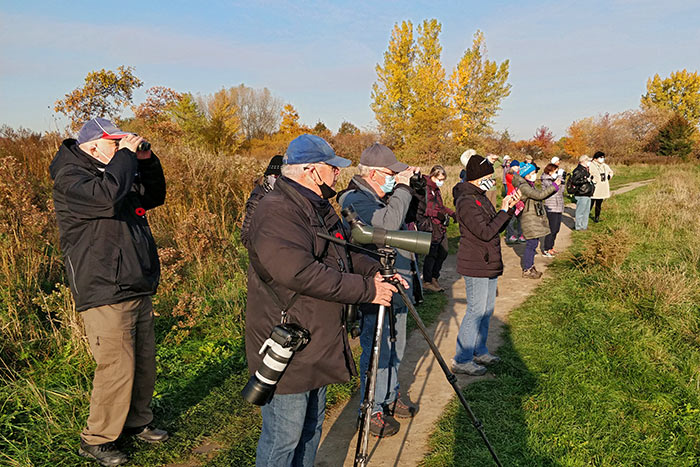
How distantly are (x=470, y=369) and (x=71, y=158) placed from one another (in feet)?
12.6

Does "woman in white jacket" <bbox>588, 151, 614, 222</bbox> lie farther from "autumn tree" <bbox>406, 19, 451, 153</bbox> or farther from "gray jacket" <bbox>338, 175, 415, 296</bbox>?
"autumn tree" <bbox>406, 19, 451, 153</bbox>

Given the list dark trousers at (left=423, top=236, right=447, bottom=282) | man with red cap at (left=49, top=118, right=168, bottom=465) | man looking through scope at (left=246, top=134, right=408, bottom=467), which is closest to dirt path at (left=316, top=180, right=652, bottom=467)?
dark trousers at (left=423, top=236, right=447, bottom=282)

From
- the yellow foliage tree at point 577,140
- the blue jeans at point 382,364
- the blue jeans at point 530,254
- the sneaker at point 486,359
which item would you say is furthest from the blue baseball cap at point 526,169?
the yellow foliage tree at point 577,140

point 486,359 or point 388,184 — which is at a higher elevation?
point 388,184

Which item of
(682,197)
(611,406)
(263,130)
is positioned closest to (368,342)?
(611,406)

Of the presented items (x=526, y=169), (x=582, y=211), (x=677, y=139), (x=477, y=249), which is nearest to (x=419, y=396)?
(x=477, y=249)

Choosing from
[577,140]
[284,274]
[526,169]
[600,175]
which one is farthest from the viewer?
[577,140]

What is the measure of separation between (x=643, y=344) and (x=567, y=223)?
8.54 meters

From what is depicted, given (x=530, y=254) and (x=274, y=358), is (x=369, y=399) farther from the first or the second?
(x=530, y=254)

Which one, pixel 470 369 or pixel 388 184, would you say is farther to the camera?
pixel 470 369

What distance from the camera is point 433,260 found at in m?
7.38

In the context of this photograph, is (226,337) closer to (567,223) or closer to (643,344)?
(643,344)

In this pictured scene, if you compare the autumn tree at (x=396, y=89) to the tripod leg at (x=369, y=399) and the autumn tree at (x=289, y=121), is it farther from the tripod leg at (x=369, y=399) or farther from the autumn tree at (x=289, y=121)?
the tripod leg at (x=369, y=399)

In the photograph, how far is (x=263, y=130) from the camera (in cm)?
5772
